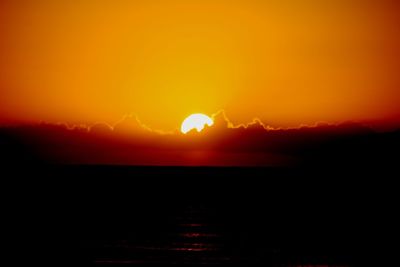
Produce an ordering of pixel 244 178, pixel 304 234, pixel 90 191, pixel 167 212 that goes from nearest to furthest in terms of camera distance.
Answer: pixel 304 234 < pixel 167 212 < pixel 90 191 < pixel 244 178

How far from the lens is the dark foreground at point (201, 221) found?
15844mm

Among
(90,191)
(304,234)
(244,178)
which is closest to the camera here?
(304,234)

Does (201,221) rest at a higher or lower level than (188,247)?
higher

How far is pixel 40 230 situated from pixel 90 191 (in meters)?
13.4

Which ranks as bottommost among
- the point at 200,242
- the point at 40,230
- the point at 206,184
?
the point at 200,242

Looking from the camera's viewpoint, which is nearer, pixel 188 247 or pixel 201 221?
pixel 188 247

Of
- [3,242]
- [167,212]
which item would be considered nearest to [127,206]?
[167,212]

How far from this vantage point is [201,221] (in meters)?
22.0

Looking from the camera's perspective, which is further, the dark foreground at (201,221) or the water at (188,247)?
the dark foreground at (201,221)

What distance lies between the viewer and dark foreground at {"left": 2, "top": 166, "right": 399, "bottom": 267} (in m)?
15.8

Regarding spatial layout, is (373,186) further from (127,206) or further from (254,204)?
(127,206)

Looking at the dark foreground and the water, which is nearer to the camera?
the water

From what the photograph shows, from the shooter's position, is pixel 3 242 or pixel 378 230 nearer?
pixel 3 242

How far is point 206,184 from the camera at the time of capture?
37.9 metres
